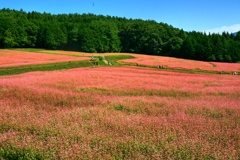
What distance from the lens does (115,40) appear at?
324ft

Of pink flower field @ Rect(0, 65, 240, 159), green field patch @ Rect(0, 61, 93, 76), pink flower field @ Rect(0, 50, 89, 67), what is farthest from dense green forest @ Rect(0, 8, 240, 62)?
pink flower field @ Rect(0, 65, 240, 159)

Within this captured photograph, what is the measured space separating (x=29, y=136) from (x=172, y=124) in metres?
4.15

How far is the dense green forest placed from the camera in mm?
81812

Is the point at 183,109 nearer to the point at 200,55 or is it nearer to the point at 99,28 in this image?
the point at 200,55

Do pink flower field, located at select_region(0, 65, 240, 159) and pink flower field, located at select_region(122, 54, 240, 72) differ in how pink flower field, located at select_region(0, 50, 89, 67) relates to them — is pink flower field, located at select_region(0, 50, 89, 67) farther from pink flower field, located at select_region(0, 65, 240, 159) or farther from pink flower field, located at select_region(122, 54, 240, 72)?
pink flower field, located at select_region(0, 65, 240, 159)

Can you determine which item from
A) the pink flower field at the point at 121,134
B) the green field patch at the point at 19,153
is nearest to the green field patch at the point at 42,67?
the pink flower field at the point at 121,134

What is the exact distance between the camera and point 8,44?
258ft

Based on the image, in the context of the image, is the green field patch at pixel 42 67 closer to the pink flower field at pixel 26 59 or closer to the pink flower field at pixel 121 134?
the pink flower field at pixel 26 59

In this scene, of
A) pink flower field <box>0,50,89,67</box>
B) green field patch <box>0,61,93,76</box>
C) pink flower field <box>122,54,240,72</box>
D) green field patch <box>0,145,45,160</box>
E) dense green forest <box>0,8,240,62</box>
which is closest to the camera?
green field patch <box>0,145,45,160</box>

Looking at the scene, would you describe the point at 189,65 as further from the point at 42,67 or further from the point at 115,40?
the point at 115,40

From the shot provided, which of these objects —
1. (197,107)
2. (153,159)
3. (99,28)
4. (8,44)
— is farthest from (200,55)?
(153,159)

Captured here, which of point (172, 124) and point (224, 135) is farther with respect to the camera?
point (172, 124)

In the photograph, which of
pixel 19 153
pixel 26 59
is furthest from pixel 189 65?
pixel 19 153

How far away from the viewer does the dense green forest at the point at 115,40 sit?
268 ft
